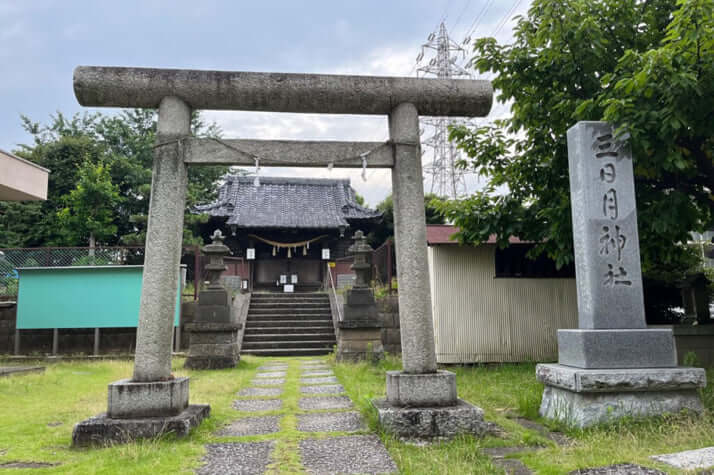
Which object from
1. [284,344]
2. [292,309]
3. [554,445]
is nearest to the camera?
[554,445]

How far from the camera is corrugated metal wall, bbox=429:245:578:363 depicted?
33.1 feet

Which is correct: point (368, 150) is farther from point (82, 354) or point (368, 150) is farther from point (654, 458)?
point (82, 354)

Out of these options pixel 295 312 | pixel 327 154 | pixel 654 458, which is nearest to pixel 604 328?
pixel 654 458

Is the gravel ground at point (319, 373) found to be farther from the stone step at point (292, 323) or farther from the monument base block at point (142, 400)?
the stone step at point (292, 323)

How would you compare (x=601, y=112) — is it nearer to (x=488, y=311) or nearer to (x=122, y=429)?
(x=488, y=311)

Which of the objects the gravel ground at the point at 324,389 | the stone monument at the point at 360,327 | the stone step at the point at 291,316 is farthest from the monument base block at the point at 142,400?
the stone step at the point at 291,316

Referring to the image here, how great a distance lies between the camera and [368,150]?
5602 mm

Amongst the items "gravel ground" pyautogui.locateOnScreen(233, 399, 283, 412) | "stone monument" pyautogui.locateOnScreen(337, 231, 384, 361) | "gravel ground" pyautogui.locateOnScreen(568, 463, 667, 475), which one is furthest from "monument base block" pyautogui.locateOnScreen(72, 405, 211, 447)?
"stone monument" pyautogui.locateOnScreen(337, 231, 384, 361)

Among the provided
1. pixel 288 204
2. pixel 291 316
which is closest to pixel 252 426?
pixel 291 316

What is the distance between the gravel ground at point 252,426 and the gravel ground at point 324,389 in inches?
68.9

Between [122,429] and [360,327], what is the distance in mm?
6515

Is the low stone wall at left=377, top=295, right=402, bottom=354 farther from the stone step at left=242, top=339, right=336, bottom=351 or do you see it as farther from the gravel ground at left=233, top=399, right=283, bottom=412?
the gravel ground at left=233, top=399, right=283, bottom=412

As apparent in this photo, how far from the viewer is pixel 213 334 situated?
34.7 feet

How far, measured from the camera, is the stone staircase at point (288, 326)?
523 inches
